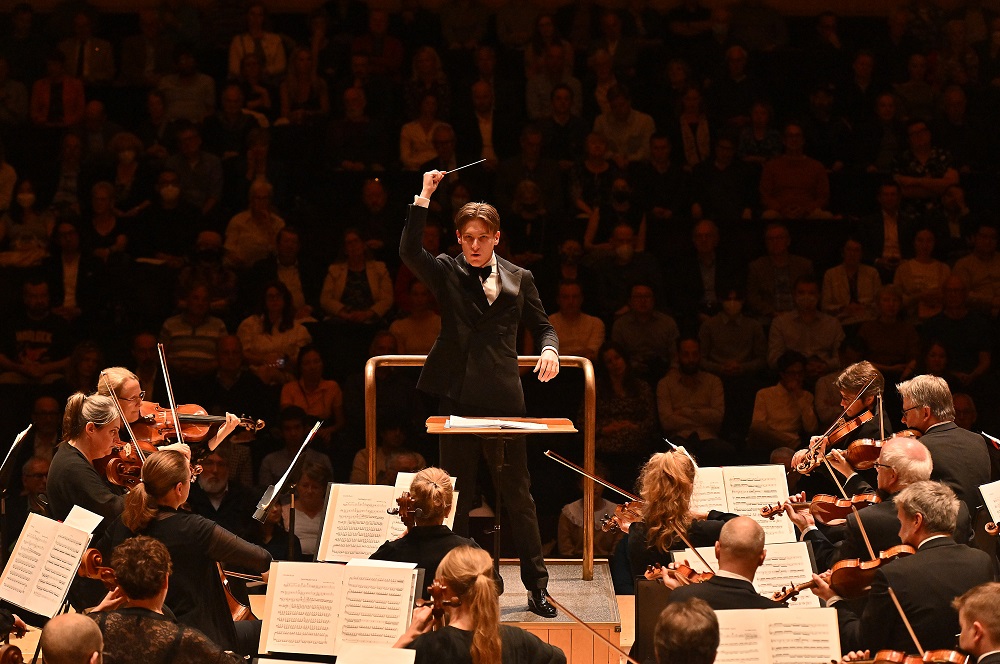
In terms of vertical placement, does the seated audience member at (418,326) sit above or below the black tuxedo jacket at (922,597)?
above

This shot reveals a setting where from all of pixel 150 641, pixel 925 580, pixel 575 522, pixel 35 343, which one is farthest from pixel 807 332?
pixel 150 641

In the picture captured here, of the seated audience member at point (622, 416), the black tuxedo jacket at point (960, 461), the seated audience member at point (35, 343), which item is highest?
the seated audience member at point (35, 343)

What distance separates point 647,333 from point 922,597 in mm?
3938

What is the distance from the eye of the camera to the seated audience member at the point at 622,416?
23.0 ft

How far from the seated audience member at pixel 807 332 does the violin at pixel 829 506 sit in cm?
273

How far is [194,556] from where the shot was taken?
13.1ft

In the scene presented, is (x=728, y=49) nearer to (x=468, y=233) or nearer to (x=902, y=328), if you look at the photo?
(x=902, y=328)

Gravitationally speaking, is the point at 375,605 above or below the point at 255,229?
below

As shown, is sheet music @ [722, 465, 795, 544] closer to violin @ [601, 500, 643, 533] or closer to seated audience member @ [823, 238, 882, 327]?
violin @ [601, 500, 643, 533]

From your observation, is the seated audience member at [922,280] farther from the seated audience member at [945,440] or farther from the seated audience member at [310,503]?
the seated audience member at [310,503]

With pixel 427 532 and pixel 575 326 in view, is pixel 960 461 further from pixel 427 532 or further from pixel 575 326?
pixel 575 326

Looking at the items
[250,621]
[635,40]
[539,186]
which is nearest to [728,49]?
[635,40]

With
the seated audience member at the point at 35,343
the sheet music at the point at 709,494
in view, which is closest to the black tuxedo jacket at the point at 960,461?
the sheet music at the point at 709,494

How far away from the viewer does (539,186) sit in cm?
827
